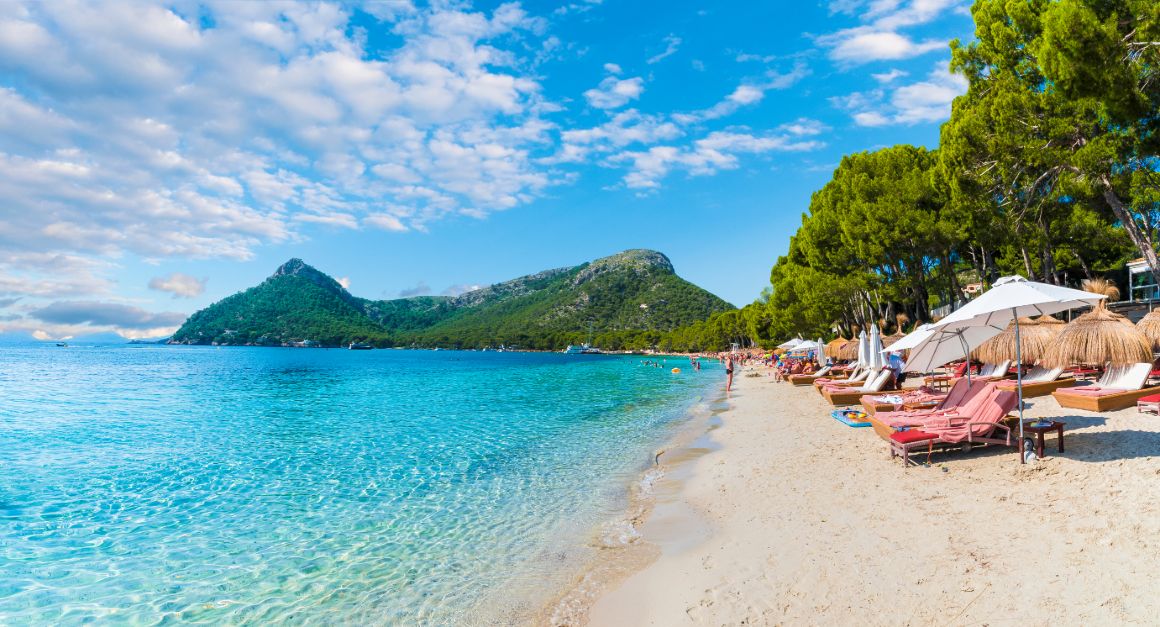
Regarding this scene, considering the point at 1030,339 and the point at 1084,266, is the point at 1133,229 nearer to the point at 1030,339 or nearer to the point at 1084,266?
the point at 1030,339

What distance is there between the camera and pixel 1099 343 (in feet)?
43.0

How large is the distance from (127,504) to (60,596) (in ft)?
14.0

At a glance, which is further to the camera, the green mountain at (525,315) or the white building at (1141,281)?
the green mountain at (525,315)

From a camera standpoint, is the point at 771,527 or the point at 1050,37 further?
the point at 1050,37

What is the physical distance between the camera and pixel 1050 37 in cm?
985

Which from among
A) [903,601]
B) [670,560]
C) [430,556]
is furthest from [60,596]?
[903,601]

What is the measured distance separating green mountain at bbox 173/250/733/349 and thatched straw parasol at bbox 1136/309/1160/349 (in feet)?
385

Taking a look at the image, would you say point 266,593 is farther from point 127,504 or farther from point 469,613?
point 127,504

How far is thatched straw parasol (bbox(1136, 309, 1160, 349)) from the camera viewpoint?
1323 centimetres

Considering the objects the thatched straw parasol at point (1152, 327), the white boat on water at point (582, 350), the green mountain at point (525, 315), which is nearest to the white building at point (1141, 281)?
the thatched straw parasol at point (1152, 327)

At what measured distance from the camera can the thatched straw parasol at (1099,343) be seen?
12.3 m

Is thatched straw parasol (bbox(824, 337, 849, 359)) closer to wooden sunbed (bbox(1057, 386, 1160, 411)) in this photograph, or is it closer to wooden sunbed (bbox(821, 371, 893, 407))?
wooden sunbed (bbox(821, 371, 893, 407))

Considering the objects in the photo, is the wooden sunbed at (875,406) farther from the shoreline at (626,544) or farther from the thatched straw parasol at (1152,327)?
the thatched straw parasol at (1152,327)

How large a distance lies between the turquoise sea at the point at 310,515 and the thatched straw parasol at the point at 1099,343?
390 inches
